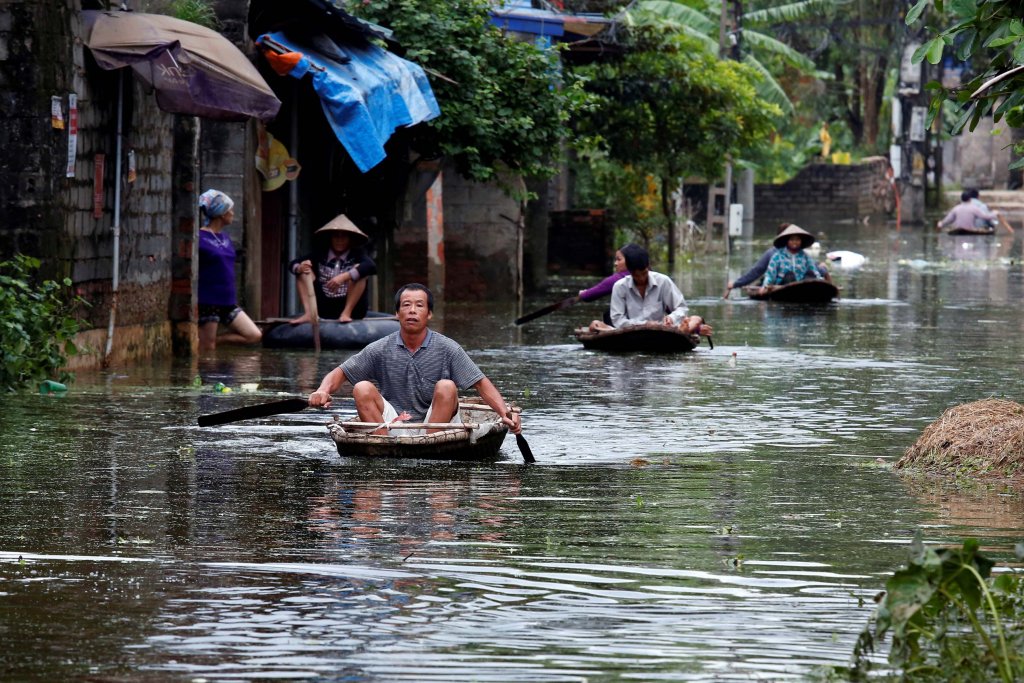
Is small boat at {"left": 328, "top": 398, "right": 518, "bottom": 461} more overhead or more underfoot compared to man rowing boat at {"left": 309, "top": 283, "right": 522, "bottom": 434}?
more underfoot

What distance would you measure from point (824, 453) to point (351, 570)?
4.79 m

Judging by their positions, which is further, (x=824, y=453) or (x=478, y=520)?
(x=824, y=453)

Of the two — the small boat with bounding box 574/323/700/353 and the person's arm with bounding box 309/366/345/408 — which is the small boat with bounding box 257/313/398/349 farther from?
the person's arm with bounding box 309/366/345/408

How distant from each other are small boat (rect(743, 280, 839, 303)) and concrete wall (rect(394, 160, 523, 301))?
141 inches

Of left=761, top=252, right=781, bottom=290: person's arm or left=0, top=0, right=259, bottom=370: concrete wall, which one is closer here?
left=0, top=0, right=259, bottom=370: concrete wall

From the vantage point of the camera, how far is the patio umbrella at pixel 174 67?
51.8 ft

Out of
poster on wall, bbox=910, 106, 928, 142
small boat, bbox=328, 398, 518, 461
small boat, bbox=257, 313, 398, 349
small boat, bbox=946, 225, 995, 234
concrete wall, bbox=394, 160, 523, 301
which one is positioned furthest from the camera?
poster on wall, bbox=910, 106, 928, 142

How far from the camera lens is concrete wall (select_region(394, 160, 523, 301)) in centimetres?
2820

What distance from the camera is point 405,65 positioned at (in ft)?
71.9

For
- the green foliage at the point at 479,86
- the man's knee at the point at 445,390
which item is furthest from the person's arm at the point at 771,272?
the man's knee at the point at 445,390

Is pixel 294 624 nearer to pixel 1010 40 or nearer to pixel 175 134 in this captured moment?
pixel 1010 40

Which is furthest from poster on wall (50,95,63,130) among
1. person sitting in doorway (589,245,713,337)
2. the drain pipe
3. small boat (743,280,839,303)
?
small boat (743,280,839,303)

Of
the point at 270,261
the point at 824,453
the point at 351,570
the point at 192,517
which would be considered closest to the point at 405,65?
the point at 270,261

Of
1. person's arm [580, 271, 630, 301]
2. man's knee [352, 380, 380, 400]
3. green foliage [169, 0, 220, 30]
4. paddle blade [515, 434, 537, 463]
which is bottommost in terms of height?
paddle blade [515, 434, 537, 463]
